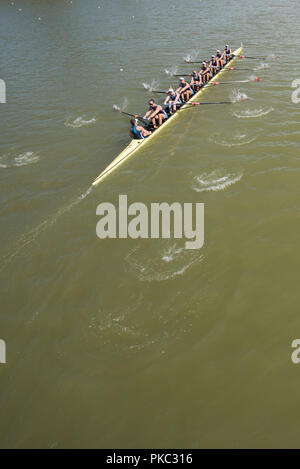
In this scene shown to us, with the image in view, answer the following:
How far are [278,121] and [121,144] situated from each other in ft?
26.8

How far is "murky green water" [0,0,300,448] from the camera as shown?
23.1ft

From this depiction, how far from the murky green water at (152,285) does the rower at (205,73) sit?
2234 mm

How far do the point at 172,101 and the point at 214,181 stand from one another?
7.82m

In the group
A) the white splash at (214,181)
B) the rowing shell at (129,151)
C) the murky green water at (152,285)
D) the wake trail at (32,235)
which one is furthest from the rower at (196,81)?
the wake trail at (32,235)

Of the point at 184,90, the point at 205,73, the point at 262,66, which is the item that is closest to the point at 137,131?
the point at 184,90

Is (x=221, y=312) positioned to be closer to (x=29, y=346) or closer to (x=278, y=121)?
(x=29, y=346)

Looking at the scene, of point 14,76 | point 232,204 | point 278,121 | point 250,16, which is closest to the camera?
point 232,204

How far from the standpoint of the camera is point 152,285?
9648 mm

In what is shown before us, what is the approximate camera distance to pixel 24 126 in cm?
1958

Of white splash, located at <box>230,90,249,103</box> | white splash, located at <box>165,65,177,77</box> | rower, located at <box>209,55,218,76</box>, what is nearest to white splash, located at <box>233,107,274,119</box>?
white splash, located at <box>230,90,249,103</box>

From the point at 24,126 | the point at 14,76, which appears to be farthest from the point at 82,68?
the point at 24,126

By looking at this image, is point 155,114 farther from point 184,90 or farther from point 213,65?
point 213,65

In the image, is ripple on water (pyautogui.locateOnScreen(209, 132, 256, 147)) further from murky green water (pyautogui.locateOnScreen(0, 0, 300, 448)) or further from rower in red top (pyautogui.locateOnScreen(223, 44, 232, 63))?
rower in red top (pyautogui.locateOnScreen(223, 44, 232, 63))

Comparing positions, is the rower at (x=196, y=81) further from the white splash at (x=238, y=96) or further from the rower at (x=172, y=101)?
the rower at (x=172, y=101)
